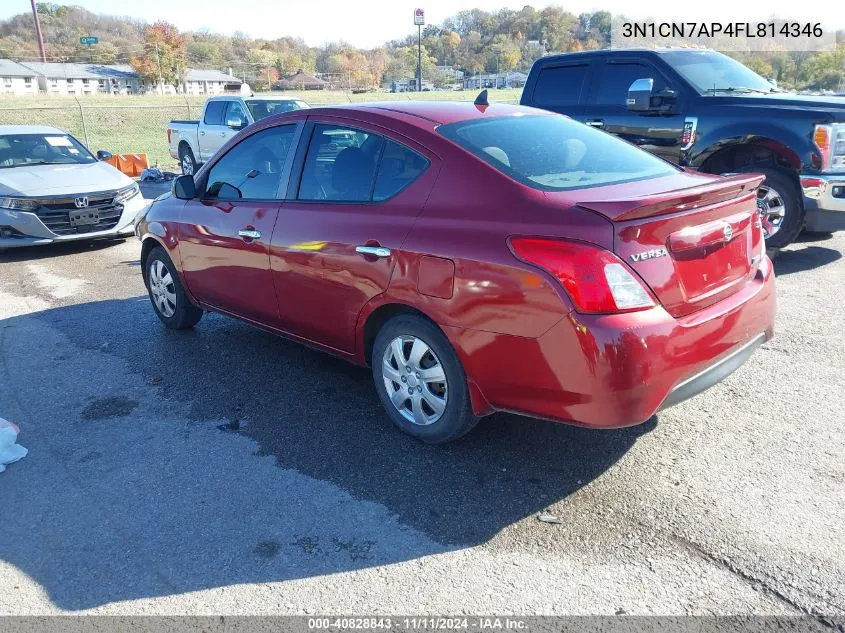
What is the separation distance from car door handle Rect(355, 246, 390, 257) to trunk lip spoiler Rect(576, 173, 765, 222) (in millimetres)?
1050

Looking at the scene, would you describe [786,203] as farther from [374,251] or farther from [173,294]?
[173,294]

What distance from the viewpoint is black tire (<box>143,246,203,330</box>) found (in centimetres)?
570

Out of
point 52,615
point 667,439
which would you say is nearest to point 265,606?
point 52,615

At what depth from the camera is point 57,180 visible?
9.22 m

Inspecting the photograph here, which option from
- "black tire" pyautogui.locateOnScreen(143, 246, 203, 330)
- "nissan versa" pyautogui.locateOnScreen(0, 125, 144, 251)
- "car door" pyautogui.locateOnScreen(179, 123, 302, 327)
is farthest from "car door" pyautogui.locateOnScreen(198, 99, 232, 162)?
"car door" pyautogui.locateOnScreen(179, 123, 302, 327)

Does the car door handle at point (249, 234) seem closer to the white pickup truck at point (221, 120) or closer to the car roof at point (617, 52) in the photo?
the car roof at point (617, 52)

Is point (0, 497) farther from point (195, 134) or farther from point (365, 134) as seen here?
point (195, 134)

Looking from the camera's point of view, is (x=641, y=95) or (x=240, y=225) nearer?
(x=240, y=225)

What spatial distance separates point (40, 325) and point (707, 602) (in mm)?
5704

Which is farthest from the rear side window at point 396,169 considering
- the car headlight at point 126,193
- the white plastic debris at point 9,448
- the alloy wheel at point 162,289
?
the car headlight at point 126,193

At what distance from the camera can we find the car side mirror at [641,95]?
750 cm

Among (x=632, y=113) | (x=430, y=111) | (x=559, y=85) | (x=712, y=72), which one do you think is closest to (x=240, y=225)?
(x=430, y=111)

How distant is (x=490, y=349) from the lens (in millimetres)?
3287

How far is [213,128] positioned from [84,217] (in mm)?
6664
